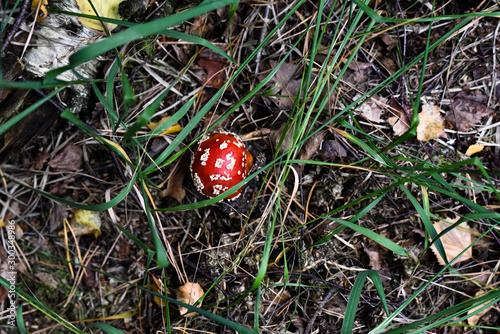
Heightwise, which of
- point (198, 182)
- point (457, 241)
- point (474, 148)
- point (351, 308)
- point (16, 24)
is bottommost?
point (457, 241)

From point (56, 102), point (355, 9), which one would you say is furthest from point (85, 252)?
point (355, 9)

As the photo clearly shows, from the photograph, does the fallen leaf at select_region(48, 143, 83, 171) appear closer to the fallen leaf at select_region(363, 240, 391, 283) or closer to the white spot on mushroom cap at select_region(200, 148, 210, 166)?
the white spot on mushroom cap at select_region(200, 148, 210, 166)

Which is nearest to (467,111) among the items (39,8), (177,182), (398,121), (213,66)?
(398,121)

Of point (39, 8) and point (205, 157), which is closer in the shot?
point (39, 8)

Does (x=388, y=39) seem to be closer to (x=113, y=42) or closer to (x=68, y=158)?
(x=113, y=42)

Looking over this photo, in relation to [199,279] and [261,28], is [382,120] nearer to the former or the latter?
[261,28]

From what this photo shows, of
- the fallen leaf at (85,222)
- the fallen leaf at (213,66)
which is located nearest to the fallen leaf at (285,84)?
the fallen leaf at (213,66)

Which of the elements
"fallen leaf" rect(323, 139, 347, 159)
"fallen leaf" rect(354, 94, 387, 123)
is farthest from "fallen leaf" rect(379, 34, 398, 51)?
"fallen leaf" rect(323, 139, 347, 159)
